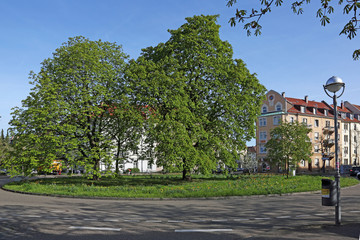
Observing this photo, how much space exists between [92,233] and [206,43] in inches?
835

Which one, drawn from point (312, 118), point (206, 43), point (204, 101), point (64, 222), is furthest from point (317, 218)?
point (312, 118)

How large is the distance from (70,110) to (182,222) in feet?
54.3

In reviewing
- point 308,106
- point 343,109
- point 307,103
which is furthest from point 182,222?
point 343,109

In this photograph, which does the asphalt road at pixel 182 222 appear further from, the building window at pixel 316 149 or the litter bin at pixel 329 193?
the building window at pixel 316 149

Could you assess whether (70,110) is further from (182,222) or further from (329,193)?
(329,193)

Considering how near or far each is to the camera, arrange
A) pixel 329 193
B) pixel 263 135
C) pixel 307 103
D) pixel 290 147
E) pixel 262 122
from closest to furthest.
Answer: pixel 329 193 < pixel 290 147 < pixel 263 135 < pixel 262 122 < pixel 307 103

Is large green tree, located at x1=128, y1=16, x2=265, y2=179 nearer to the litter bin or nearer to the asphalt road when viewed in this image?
the asphalt road

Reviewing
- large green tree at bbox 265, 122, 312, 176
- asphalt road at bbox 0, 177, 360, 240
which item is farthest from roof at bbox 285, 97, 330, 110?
asphalt road at bbox 0, 177, 360, 240

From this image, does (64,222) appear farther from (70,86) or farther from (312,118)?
(312,118)

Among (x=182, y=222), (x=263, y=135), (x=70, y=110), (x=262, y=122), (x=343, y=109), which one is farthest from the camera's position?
(x=343, y=109)

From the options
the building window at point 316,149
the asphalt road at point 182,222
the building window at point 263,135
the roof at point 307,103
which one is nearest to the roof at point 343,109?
the roof at point 307,103

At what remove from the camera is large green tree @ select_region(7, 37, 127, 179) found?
2220 cm

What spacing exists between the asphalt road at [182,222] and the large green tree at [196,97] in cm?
962

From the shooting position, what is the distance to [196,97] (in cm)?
2592
